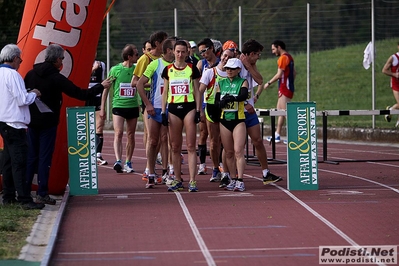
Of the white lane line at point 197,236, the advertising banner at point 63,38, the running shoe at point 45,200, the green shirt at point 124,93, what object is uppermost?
the advertising banner at point 63,38

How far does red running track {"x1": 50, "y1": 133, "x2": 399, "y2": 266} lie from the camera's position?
8711mm

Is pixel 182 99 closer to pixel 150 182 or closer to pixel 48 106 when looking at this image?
pixel 150 182

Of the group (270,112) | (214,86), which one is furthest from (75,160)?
(270,112)

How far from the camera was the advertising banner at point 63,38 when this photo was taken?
1243 centimetres

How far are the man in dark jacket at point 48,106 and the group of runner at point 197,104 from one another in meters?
1.34

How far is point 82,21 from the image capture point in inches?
496

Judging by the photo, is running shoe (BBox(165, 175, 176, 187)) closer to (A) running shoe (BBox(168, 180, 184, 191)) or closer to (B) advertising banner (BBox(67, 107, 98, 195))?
(A) running shoe (BBox(168, 180, 184, 191))

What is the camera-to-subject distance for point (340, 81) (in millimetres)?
29984

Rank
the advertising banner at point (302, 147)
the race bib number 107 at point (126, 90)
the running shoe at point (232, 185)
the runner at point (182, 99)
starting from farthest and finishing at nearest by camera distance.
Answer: the race bib number 107 at point (126, 90) < the running shoe at point (232, 185) < the advertising banner at point (302, 147) < the runner at point (182, 99)

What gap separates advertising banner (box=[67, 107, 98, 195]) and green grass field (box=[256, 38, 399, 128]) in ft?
43.9

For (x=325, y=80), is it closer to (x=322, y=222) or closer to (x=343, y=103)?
(x=343, y=103)

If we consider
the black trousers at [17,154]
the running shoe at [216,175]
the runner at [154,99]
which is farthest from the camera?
the running shoe at [216,175]

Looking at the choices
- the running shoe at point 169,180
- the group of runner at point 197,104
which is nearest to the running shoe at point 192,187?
the group of runner at point 197,104

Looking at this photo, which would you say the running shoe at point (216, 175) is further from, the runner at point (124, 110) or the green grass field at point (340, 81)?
the green grass field at point (340, 81)
